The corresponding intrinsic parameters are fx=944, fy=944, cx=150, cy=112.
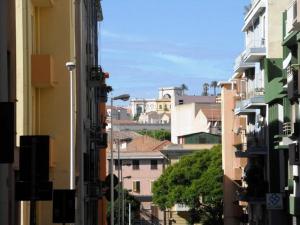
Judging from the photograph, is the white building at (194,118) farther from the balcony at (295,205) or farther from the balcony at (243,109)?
the balcony at (295,205)

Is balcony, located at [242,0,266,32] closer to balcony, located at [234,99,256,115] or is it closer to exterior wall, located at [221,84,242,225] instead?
balcony, located at [234,99,256,115]

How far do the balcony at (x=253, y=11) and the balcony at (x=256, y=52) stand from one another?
1677mm

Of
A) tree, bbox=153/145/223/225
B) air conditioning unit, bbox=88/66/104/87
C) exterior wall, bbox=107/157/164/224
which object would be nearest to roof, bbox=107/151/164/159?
exterior wall, bbox=107/157/164/224

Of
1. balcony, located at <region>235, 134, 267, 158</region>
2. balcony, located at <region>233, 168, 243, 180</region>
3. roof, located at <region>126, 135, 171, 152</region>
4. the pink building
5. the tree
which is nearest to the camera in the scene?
balcony, located at <region>235, 134, 267, 158</region>

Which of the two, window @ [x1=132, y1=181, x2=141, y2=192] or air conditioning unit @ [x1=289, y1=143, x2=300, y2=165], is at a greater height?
air conditioning unit @ [x1=289, y1=143, x2=300, y2=165]

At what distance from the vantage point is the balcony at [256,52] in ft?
182

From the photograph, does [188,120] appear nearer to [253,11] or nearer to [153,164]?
[153,164]

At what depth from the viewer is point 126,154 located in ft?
404

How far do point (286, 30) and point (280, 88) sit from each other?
4710mm

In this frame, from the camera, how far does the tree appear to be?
94.8 meters

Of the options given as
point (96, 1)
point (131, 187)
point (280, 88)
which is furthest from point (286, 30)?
point (131, 187)

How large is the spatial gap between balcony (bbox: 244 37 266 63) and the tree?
123 feet

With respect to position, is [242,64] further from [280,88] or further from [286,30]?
[286,30]

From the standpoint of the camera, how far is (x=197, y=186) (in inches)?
3750
